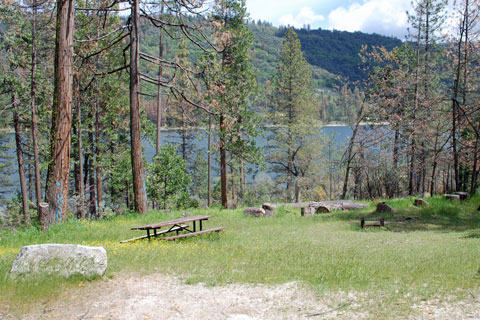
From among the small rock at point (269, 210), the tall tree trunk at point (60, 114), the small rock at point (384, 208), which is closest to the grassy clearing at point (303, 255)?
the tall tree trunk at point (60, 114)

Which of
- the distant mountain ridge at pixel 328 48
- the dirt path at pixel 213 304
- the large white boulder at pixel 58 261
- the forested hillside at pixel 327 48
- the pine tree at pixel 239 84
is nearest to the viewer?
the dirt path at pixel 213 304

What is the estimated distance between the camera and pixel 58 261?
204 inches

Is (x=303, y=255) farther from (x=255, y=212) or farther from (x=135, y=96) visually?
(x=135, y=96)

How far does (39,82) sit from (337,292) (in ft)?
61.9

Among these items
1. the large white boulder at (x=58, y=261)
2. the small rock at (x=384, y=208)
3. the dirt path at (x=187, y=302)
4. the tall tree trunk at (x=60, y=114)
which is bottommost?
the small rock at (x=384, y=208)

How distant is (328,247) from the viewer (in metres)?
8.20

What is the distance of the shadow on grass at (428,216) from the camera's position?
1109cm

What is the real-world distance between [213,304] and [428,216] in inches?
407

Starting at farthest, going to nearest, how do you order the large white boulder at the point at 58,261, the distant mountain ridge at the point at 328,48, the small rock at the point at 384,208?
1. the distant mountain ridge at the point at 328,48
2. the small rock at the point at 384,208
3. the large white boulder at the point at 58,261

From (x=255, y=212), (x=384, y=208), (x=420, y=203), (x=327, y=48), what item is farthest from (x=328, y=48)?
(x=255, y=212)

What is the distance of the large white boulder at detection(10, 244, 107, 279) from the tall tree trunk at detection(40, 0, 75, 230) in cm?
434

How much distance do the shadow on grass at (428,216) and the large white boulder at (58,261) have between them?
8097 millimetres

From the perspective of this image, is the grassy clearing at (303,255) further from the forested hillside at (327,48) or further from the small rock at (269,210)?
the forested hillside at (327,48)

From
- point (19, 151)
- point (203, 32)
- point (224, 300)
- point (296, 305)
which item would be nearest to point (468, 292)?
point (296, 305)
